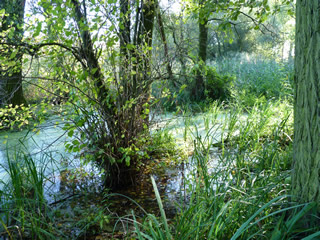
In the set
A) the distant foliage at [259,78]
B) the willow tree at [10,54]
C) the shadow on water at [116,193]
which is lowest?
the shadow on water at [116,193]

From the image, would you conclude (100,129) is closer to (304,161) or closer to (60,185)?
(60,185)

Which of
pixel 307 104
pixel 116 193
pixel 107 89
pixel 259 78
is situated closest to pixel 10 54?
pixel 107 89

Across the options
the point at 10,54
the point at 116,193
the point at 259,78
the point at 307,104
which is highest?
the point at 10,54

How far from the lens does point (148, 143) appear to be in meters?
2.90

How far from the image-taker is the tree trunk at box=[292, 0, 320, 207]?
133cm

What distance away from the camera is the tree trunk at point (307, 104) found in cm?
133

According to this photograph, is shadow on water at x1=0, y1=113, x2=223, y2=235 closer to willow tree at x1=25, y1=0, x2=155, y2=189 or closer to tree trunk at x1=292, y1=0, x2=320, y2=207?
willow tree at x1=25, y1=0, x2=155, y2=189

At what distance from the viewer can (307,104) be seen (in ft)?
4.55

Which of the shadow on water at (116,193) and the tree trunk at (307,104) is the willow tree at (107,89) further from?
the tree trunk at (307,104)

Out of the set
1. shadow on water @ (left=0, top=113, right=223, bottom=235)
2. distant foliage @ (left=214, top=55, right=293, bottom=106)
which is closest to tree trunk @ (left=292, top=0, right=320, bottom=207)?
shadow on water @ (left=0, top=113, right=223, bottom=235)

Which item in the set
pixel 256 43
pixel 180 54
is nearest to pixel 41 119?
pixel 180 54

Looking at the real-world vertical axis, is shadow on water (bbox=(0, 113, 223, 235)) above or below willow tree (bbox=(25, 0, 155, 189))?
below

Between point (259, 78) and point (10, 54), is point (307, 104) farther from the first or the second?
point (259, 78)

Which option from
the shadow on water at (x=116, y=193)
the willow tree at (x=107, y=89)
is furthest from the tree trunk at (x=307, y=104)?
the willow tree at (x=107, y=89)
